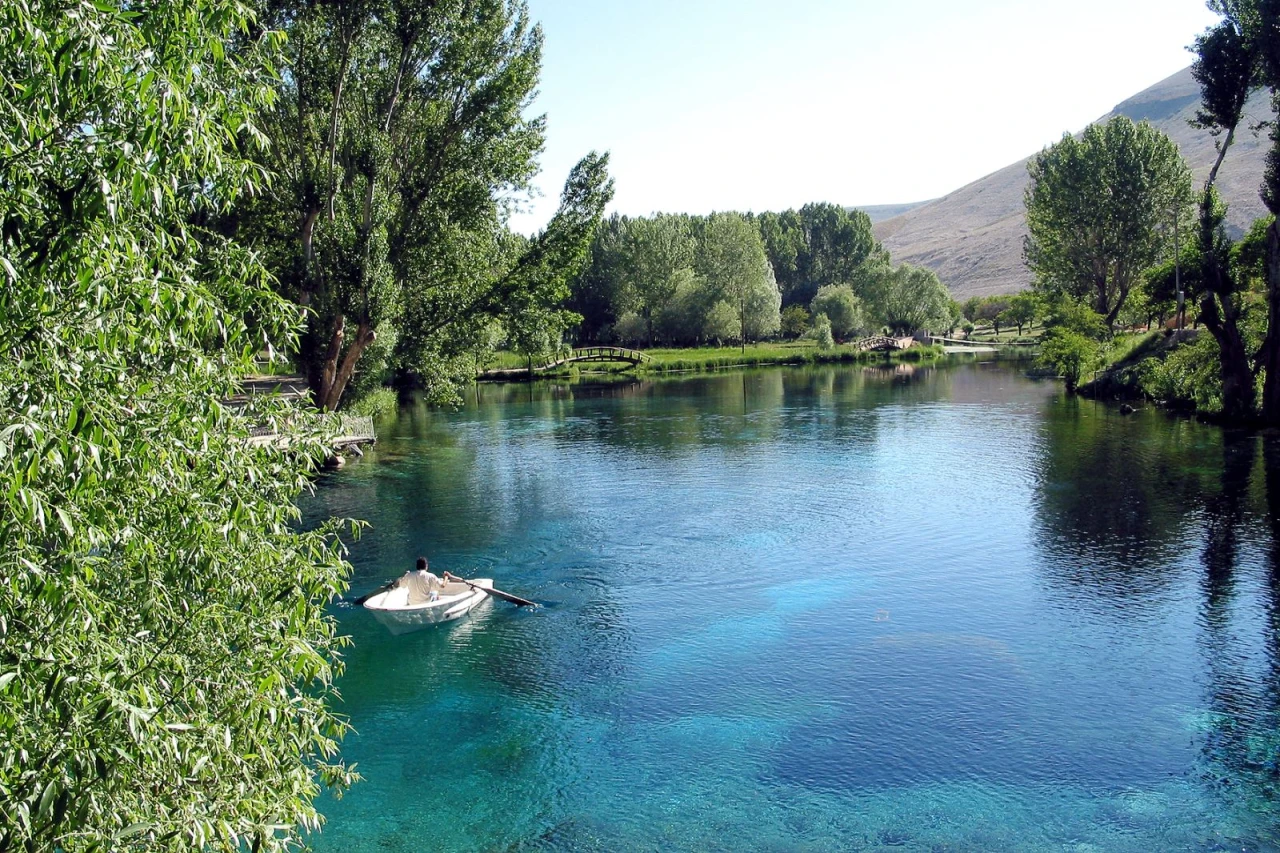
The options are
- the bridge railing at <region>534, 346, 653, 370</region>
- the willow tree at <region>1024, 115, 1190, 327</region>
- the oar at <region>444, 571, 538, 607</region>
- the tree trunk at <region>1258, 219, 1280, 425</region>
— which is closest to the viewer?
the oar at <region>444, 571, 538, 607</region>

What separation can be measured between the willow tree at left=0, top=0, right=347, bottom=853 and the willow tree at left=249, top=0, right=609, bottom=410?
27130 millimetres

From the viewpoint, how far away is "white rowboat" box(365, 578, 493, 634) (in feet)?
77.0

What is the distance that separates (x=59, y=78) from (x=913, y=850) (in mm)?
14064

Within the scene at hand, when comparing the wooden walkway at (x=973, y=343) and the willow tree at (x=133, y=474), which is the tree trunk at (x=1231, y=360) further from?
the wooden walkway at (x=973, y=343)

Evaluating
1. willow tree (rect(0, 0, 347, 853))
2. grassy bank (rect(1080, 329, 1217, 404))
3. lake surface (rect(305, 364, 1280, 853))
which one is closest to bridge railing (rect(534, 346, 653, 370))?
grassy bank (rect(1080, 329, 1217, 404))

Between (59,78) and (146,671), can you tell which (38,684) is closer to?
(146,671)

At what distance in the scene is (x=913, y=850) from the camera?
47.7 feet

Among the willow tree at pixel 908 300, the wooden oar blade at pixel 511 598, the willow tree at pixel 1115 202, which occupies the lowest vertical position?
the wooden oar blade at pixel 511 598

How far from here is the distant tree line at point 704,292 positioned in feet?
390

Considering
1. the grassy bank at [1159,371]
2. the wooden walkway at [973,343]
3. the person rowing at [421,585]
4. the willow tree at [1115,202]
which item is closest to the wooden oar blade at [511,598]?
the person rowing at [421,585]

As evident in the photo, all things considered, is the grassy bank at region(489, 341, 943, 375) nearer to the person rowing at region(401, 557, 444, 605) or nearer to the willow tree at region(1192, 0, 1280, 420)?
the willow tree at region(1192, 0, 1280, 420)

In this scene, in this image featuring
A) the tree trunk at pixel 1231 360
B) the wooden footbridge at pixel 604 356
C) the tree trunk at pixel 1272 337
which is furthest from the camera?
the wooden footbridge at pixel 604 356

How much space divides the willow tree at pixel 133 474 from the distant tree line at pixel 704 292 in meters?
108

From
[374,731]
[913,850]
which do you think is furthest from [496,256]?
[913,850]
